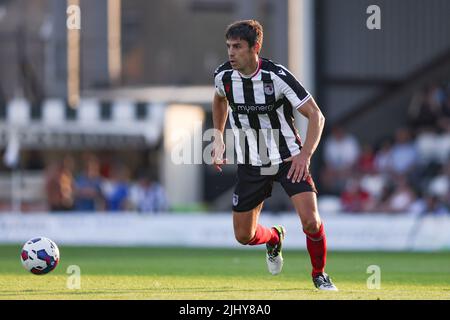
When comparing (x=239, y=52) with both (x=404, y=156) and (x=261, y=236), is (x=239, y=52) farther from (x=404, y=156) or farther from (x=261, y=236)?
(x=404, y=156)

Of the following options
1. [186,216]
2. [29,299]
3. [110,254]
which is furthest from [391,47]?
[29,299]

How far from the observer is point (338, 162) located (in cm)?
2223

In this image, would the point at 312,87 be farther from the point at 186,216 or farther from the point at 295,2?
the point at 186,216

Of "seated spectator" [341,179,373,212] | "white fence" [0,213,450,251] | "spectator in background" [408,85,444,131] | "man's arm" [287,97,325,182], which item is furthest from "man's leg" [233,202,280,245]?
"spectator in background" [408,85,444,131]

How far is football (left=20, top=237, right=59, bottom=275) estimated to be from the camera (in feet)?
33.3

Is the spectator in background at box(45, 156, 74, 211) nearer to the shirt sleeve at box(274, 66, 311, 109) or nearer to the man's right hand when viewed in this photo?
the man's right hand

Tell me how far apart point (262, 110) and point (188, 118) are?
14.8m

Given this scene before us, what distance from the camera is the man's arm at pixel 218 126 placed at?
10023mm

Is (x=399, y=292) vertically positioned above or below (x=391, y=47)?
below

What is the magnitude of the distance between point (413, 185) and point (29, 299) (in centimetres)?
1345

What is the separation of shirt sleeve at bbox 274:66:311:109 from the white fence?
8.80 m

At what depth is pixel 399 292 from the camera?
9.60 metres

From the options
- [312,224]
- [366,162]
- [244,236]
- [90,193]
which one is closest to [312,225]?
[312,224]

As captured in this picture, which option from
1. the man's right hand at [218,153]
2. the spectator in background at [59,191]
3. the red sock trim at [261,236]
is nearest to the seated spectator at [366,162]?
the spectator in background at [59,191]
